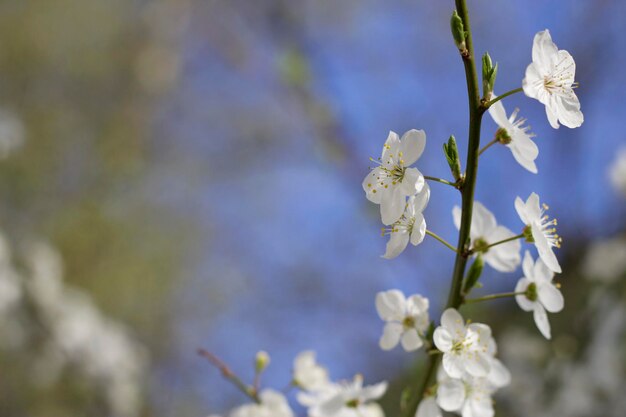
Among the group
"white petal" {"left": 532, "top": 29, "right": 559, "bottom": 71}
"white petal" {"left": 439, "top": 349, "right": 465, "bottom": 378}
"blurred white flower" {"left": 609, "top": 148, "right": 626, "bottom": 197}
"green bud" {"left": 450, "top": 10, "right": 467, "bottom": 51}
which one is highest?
"blurred white flower" {"left": 609, "top": 148, "right": 626, "bottom": 197}

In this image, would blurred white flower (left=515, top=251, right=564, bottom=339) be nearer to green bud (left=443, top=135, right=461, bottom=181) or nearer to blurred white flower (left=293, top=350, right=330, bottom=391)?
green bud (left=443, top=135, right=461, bottom=181)

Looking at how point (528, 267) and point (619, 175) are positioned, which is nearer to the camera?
point (528, 267)

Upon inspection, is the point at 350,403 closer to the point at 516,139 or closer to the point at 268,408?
the point at 268,408

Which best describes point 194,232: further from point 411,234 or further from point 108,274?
point 411,234

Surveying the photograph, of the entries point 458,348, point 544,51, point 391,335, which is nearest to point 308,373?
point 391,335

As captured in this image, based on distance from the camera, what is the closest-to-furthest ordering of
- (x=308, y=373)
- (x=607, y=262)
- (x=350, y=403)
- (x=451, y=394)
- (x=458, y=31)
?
(x=458, y=31), (x=451, y=394), (x=350, y=403), (x=308, y=373), (x=607, y=262)

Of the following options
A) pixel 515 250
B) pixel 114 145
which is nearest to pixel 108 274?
pixel 114 145

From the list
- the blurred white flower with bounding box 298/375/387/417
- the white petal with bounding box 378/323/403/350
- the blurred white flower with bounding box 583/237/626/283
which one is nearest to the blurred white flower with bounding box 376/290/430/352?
the white petal with bounding box 378/323/403/350

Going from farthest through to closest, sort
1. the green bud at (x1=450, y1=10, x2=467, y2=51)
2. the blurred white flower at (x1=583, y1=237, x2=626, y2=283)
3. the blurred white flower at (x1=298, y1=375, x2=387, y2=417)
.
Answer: the blurred white flower at (x1=583, y1=237, x2=626, y2=283) < the blurred white flower at (x1=298, y1=375, x2=387, y2=417) < the green bud at (x1=450, y1=10, x2=467, y2=51)
